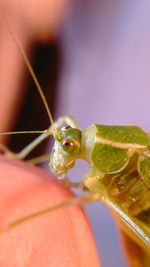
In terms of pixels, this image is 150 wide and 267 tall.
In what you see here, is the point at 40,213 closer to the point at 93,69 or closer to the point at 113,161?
the point at 113,161

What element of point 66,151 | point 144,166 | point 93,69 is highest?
point 66,151

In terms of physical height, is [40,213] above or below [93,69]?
above

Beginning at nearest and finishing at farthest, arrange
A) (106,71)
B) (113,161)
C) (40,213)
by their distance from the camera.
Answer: (40,213), (113,161), (106,71)

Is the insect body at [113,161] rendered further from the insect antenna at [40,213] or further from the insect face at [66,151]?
the insect antenna at [40,213]

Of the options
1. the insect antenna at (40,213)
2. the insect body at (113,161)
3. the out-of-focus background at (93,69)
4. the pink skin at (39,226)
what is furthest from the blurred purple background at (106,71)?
the insect antenna at (40,213)

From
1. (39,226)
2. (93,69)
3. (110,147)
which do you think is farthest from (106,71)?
(39,226)

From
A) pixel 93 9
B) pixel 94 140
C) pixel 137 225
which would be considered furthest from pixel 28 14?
pixel 137 225

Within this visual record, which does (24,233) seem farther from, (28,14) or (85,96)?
(28,14)

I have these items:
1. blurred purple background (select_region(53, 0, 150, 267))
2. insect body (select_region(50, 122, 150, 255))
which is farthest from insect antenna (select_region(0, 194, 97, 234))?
blurred purple background (select_region(53, 0, 150, 267))
